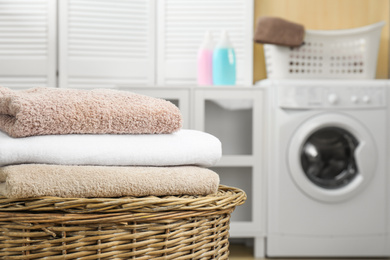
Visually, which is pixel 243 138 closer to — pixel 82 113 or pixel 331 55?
pixel 331 55

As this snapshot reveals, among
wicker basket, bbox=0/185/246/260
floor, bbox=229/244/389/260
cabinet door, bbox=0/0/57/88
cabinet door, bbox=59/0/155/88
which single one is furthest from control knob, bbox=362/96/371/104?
wicker basket, bbox=0/185/246/260

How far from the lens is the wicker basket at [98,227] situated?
60 cm

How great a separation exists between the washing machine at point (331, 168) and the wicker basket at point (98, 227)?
1454 millimetres

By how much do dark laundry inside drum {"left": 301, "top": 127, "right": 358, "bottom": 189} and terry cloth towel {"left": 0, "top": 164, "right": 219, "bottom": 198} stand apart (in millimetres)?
1442

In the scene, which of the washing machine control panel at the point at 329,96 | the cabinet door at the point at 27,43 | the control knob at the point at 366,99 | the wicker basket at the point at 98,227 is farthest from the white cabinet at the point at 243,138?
the wicker basket at the point at 98,227

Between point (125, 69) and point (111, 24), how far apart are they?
0.24 m

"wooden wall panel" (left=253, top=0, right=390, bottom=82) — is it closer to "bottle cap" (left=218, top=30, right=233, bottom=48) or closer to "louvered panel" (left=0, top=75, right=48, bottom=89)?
"bottle cap" (left=218, top=30, right=233, bottom=48)

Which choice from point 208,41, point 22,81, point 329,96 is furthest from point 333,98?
point 22,81

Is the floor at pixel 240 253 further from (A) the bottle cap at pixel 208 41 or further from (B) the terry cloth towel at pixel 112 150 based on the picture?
(B) the terry cloth towel at pixel 112 150

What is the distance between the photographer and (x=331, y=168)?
6.75 ft

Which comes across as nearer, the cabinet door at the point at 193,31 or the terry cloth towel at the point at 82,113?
the terry cloth towel at the point at 82,113

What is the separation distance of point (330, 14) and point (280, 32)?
0.53 metres

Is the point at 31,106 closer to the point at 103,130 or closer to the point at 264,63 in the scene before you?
the point at 103,130

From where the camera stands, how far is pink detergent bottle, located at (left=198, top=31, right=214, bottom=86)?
7.27 feet
